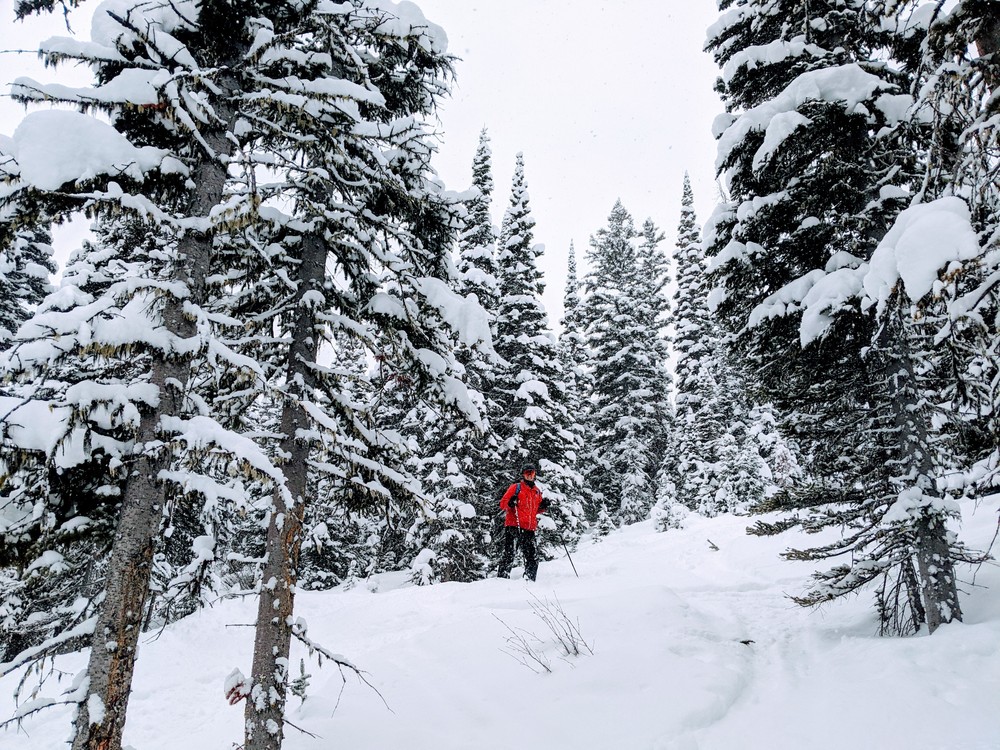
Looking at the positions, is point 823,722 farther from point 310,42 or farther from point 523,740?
point 310,42

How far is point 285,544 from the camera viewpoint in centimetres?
595

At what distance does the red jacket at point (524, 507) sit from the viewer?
11.6 meters

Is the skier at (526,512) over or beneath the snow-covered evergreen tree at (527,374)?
beneath

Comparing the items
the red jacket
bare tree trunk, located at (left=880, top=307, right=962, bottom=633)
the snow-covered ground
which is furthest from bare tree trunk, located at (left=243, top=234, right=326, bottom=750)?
bare tree trunk, located at (left=880, top=307, right=962, bottom=633)

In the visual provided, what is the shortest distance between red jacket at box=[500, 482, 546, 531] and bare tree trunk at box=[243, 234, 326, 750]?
609 cm

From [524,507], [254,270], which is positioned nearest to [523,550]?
[524,507]

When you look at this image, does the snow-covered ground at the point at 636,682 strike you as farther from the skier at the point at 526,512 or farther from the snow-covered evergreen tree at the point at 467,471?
the snow-covered evergreen tree at the point at 467,471

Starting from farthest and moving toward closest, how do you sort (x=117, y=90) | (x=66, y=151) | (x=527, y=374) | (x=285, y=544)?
(x=527, y=374)
(x=285, y=544)
(x=117, y=90)
(x=66, y=151)

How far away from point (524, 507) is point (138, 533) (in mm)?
8080

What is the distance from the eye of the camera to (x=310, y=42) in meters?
6.35

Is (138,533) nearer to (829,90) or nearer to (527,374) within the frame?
(829,90)

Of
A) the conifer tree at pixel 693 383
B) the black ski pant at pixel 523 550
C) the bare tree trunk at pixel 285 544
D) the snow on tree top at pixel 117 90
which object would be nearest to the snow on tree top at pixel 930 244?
the bare tree trunk at pixel 285 544

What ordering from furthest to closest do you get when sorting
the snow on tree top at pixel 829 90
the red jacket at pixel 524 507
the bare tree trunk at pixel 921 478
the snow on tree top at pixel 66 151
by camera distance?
the red jacket at pixel 524 507, the snow on tree top at pixel 829 90, the bare tree trunk at pixel 921 478, the snow on tree top at pixel 66 151

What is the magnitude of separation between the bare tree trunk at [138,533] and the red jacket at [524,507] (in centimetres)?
764
